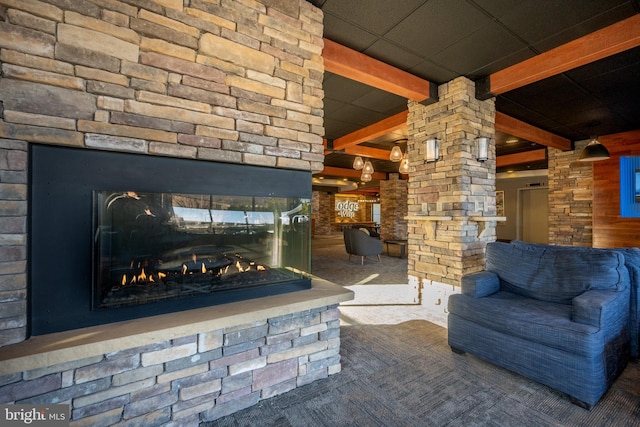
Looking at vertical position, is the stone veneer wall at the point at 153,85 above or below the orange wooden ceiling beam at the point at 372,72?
below

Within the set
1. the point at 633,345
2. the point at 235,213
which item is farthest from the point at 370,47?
the point at 633,345

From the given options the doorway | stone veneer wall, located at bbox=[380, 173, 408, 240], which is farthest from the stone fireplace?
the doorway

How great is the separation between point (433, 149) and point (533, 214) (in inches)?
399

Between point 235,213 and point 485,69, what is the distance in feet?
10.4

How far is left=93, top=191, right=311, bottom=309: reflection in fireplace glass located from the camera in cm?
143

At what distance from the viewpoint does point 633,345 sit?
2115mm

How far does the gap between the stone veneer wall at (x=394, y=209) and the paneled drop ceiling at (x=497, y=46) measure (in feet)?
18.7

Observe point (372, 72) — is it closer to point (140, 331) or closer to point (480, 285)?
point (480, 285)

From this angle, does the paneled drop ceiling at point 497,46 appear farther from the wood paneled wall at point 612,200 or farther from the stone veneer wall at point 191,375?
the stone veneer wall at point 191,375

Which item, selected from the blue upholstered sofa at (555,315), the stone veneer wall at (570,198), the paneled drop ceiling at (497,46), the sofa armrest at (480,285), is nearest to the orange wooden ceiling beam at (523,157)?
the stone veneer wall at (570,198)

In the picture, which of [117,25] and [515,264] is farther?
[515,264]

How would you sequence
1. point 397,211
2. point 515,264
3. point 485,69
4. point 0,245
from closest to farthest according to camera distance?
point 0,245 → point 515,264 → point 485,69 → point 397,211

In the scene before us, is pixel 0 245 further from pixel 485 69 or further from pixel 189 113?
pixel 485 69

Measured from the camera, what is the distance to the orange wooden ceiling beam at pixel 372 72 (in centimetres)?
263
